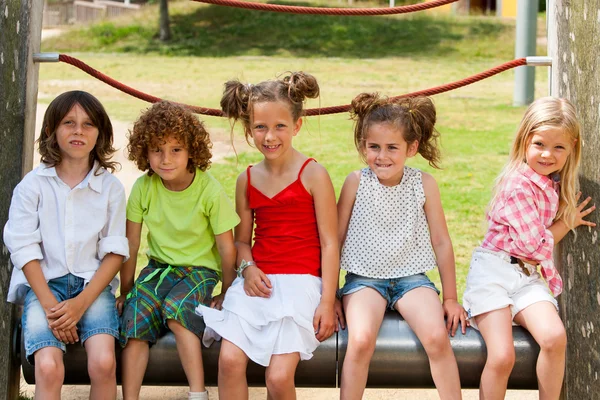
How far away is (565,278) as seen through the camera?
10.4ft

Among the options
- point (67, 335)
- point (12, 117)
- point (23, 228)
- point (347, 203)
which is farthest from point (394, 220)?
point (12, 117)

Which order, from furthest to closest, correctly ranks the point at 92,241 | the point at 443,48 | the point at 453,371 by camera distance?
the point at 443,48 < the point at 92,241 < the point at 453,371

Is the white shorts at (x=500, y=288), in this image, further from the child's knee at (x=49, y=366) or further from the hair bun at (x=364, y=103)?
the child's knee at (x=49, y=366)

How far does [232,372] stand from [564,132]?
145 centimetres

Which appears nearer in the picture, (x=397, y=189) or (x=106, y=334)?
(x=106, y=334)

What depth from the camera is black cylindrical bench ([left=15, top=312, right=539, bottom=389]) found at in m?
2.87

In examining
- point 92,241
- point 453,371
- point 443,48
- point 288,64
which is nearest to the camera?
point 453,371

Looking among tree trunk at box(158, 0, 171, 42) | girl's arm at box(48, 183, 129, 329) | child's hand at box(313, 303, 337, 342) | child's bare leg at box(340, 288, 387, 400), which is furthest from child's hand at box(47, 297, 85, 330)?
tree trunk at box(158, 0, 171, 42)

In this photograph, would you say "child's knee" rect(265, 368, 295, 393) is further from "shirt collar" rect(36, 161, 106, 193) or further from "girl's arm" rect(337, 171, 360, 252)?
"shirt collar" rect(36, 161, 106, 193)

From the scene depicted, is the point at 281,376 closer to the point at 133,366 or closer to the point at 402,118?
the point at 133,366

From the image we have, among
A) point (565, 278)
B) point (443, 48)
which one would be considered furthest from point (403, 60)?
point (565, 278)

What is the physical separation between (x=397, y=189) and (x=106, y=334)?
118 cm

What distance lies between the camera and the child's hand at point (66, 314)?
9.29 feet

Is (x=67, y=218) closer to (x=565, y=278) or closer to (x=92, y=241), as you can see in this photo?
(x=92, y=241)
